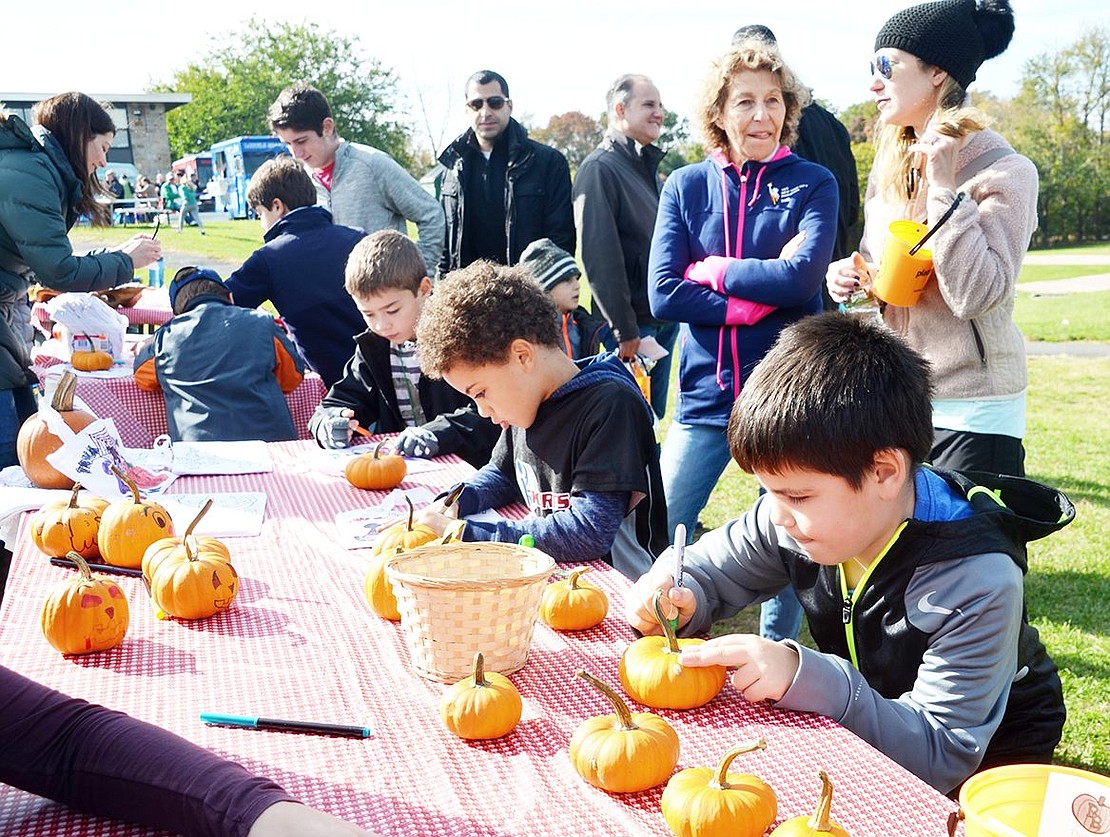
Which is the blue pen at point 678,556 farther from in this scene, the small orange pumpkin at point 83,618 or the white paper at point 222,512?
the white paper at point 222,512

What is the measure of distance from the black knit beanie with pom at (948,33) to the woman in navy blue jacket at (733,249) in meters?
0.57

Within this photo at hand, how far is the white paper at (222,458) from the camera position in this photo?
3.21m

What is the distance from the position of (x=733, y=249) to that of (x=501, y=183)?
2473mm

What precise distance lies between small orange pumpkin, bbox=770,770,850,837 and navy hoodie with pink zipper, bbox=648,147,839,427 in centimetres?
228

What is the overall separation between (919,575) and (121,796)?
127 centimetres

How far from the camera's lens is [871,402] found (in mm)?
A: 1617

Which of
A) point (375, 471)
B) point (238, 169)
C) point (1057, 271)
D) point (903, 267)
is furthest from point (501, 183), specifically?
point (238, 169)

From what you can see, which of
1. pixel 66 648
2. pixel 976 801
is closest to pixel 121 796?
pixel 66 648

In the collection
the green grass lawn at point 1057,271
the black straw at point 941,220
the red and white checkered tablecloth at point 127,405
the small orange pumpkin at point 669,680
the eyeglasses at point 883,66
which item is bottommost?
the green grass lawn at point 1057,271

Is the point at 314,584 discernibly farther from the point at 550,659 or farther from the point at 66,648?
the point at 550,659

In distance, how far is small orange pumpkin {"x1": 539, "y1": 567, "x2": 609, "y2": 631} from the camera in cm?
184

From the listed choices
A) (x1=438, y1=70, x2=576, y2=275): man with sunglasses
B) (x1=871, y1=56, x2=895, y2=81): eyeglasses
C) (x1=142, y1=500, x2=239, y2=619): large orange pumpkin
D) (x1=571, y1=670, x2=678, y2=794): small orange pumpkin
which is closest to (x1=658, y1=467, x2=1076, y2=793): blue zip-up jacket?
(x1=571, y1=670, x2=678, y2=794): small orange pumpkin

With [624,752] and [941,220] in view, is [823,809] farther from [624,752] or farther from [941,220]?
[941,220]

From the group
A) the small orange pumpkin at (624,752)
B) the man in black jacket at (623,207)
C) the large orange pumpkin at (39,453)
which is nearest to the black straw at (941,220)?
the small orange pumpkin at (624,752)
